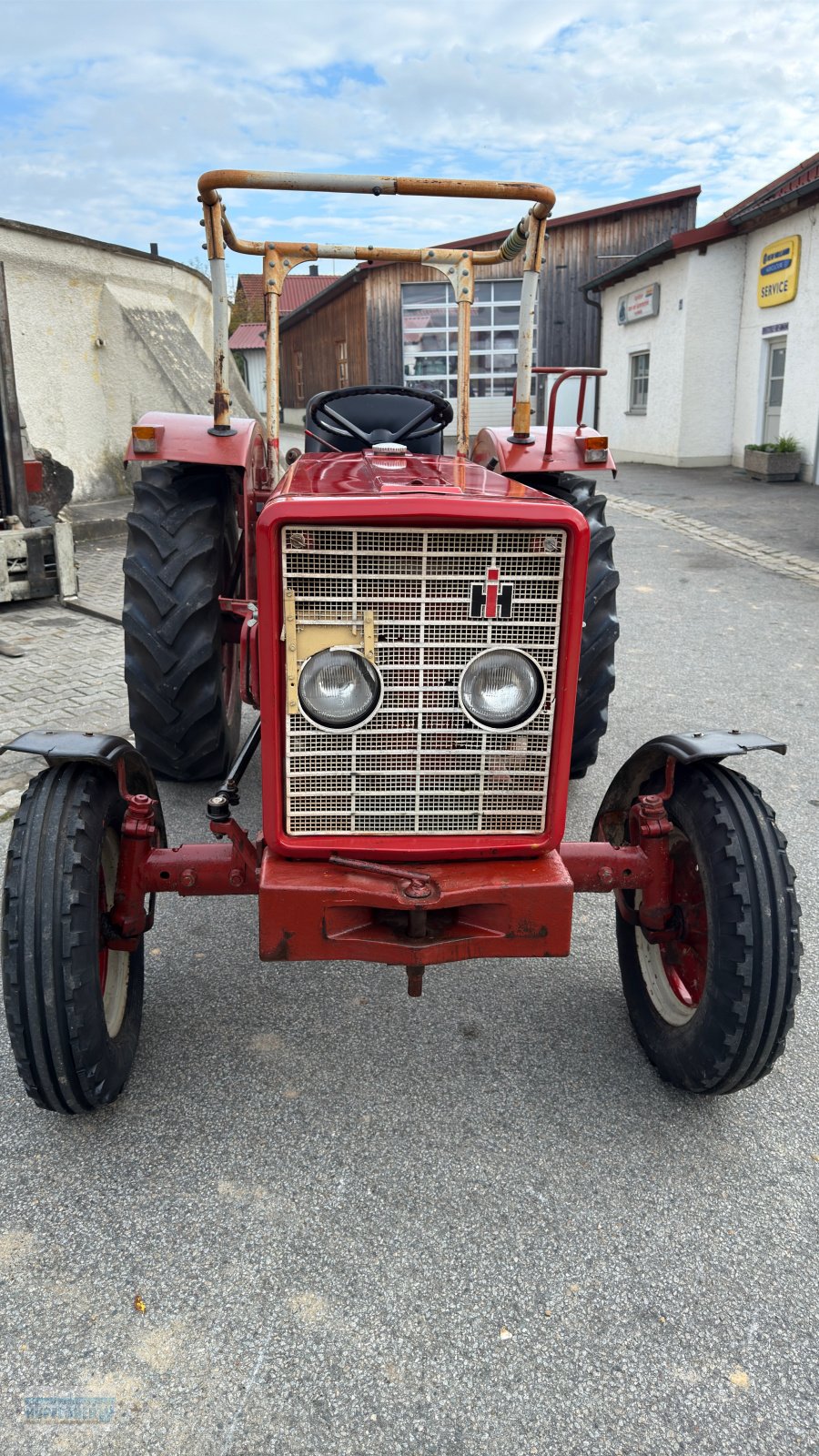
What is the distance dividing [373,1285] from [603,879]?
101cm

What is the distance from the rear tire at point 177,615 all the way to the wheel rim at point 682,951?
1.84m

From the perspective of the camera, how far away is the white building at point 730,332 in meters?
13.7

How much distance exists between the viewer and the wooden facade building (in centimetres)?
2230

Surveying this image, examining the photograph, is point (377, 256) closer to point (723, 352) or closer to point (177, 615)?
point (177, 615)

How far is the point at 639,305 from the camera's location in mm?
17938

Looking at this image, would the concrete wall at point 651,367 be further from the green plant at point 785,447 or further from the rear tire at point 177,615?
the rear tire at point 177,615

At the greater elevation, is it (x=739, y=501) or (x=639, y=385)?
(x=639, y=385)

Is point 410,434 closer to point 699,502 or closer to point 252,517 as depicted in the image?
point 252,517

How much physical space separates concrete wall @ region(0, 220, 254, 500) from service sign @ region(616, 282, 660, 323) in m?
8.53

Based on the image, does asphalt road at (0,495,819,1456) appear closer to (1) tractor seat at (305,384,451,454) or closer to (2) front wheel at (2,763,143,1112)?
(2) front wheel at (2,763,143,1112)

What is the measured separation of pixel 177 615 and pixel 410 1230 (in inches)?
88.0

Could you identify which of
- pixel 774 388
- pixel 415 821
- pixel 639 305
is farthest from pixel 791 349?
pixel 415 821

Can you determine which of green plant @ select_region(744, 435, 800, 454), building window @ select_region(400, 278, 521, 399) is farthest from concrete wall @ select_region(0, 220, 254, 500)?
building window @ select_region(400, 278, 521, 399)

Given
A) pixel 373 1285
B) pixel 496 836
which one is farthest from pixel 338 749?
pixel 373 1285
